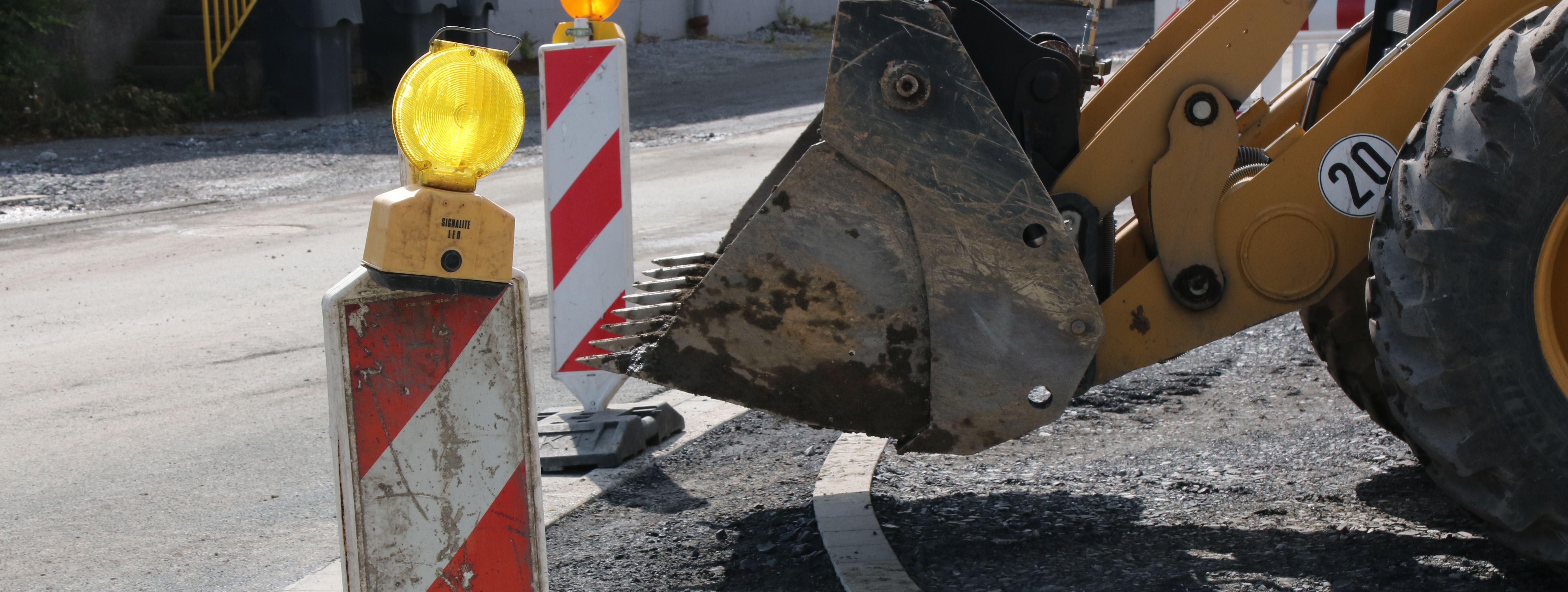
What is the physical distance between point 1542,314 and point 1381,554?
0.76 meters

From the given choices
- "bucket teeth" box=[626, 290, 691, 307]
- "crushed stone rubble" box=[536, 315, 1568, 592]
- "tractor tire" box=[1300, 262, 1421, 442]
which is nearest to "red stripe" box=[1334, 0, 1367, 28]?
"crushed stone rubble" box=[536, 315, 1568, 592]

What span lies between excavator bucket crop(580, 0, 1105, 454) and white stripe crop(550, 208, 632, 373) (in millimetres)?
1374

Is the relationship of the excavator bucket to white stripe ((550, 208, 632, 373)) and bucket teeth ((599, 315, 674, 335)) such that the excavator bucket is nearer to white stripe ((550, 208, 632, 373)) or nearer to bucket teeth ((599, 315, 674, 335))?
bucket teeth ((599, 315, 674, 335))

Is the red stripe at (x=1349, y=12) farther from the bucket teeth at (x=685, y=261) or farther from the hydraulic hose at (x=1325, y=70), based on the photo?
the bucket teeth at (x=685, y=261)

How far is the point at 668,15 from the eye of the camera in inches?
924

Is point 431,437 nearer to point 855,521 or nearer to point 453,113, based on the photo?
point 453,113

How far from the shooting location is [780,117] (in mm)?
15305

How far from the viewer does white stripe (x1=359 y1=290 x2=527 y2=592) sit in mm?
2080

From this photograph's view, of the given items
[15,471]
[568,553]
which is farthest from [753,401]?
[15,471]

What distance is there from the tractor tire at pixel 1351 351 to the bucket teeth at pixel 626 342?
69.6 inches

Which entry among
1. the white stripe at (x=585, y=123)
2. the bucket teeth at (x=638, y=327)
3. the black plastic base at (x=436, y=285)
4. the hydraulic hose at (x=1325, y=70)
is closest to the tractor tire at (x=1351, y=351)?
the hydraulic hose at (x=1325, y=70)

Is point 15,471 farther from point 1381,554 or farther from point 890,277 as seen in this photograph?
point 1381,554

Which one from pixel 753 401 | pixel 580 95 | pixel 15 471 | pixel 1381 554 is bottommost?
pixel 15 471

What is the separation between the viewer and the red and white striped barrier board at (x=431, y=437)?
6.61ft
